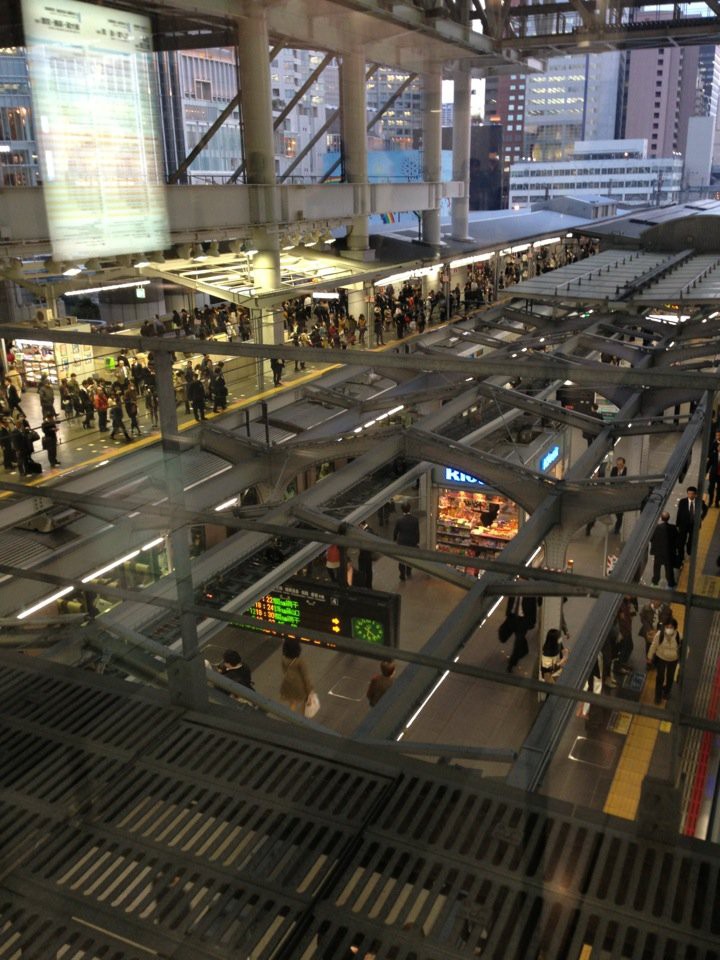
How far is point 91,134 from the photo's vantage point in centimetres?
1160

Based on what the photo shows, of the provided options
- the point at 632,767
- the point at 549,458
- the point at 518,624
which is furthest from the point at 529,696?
the point at 632,767

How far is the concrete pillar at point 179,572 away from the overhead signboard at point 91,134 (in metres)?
10.3

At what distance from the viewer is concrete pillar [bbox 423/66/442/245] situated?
2498cm

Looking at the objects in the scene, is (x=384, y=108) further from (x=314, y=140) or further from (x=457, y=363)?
(x=457, y=363)

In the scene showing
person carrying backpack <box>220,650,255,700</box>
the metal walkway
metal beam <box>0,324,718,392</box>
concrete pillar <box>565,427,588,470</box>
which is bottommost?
concrete pillar <box>565,427,588,470</box>

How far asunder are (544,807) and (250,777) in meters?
0.71

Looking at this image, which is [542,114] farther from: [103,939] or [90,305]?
[103,939]

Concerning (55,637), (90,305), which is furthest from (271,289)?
(55,637)

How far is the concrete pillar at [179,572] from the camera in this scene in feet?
7.61

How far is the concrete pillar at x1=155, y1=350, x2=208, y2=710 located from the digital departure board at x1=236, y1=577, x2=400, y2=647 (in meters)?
3.49

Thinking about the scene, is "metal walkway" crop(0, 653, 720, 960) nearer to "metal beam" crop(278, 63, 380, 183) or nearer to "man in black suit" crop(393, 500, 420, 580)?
"man in black suit" crop(393, 500, 420, 580)

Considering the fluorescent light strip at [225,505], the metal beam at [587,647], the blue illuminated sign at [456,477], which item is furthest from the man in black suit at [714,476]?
the fluorescent light strip at [225,505]

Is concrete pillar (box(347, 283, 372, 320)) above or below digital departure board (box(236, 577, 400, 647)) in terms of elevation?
above

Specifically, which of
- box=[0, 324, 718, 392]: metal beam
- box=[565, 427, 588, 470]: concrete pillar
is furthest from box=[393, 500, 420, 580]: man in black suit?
box=[0, 324, 718, 392]: metal beam
